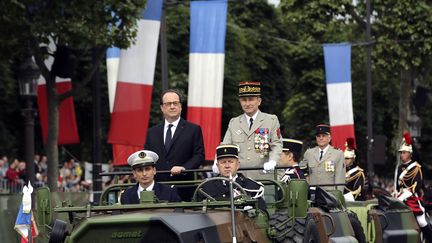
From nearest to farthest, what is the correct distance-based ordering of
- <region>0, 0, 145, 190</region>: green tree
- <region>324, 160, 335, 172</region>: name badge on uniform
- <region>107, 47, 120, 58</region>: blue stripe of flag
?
<region>324, 160, 335, 172</region>: name badge on uniform < <region>0, 0, 145, 190</region>: green tree < <region>107, 47, 120, 58</region>: blue stripe of flag

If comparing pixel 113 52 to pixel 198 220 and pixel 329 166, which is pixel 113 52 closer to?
pixel 329 166

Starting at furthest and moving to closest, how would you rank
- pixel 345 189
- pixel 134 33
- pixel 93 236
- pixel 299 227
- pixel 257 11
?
pixel 257 11 → pixel 134 33 → pixel 345 189 → pixel 299 227 → pixel 93 236

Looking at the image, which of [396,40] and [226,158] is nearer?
[226,158]

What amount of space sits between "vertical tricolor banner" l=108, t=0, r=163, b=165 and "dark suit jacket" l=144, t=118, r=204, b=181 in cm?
1305

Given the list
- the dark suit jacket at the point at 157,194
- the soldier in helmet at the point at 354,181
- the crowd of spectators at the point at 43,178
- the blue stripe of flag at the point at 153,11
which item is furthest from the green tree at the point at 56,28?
the dark suit jacket at the point at 157,194

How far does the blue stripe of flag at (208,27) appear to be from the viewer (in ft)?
95.5

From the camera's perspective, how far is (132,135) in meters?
28.5

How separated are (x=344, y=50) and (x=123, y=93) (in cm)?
1125

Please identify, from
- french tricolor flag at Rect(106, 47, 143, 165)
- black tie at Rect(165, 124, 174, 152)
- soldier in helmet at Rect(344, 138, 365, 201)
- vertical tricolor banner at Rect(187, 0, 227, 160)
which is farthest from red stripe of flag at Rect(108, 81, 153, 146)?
black tie at Rect(165, 124, 174, 152)

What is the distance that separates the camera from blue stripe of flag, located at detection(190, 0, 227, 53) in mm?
29109

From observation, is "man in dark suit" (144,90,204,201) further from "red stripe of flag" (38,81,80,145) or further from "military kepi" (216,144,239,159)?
"red stripe of flag" (38,81,80,145)

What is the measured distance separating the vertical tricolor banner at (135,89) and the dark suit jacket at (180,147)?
13.1m

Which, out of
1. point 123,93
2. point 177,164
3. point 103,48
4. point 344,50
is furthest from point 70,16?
point 177,164

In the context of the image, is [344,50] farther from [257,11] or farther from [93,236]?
[257,11]
